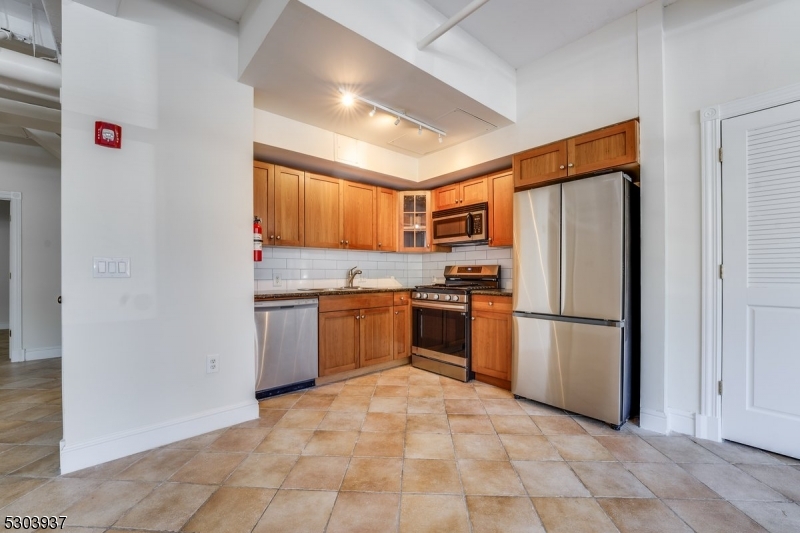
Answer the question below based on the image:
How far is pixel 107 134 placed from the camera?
1929 mm

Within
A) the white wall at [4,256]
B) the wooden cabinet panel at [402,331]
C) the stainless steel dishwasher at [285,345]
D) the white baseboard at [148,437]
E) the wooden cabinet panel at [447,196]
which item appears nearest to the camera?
the white baseboard at [148,437]

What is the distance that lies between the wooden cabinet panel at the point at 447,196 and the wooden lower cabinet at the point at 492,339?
4.26 feet

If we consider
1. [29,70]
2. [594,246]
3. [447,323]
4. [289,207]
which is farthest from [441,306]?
[29,70]

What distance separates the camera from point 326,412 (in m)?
2.59

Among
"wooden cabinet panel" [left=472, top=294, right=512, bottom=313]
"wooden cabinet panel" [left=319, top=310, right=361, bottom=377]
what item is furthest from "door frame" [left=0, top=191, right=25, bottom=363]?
"wooden cabinet panel" [left=472, top=294, right=512, bottom=313]

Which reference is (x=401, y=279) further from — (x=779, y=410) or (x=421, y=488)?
→ (x=779, y=410)

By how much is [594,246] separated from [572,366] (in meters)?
0.95

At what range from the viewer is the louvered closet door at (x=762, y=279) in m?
1.90

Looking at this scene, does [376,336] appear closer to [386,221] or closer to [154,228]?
[386,221]

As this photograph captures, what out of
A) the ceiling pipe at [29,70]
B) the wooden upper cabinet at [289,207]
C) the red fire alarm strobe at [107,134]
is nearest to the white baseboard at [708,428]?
the wooden upper cabinet at [289,207]

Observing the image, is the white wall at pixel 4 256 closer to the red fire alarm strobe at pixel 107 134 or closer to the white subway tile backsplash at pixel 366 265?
the white subway tile backsplash at pixel 366 265

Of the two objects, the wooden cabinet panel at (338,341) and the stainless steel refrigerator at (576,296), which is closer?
the stainless steel refrigerator at (576,296)

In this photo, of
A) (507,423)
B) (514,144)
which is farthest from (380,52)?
(507,423)

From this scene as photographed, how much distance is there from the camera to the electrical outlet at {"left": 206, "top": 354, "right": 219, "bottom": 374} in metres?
2.30
